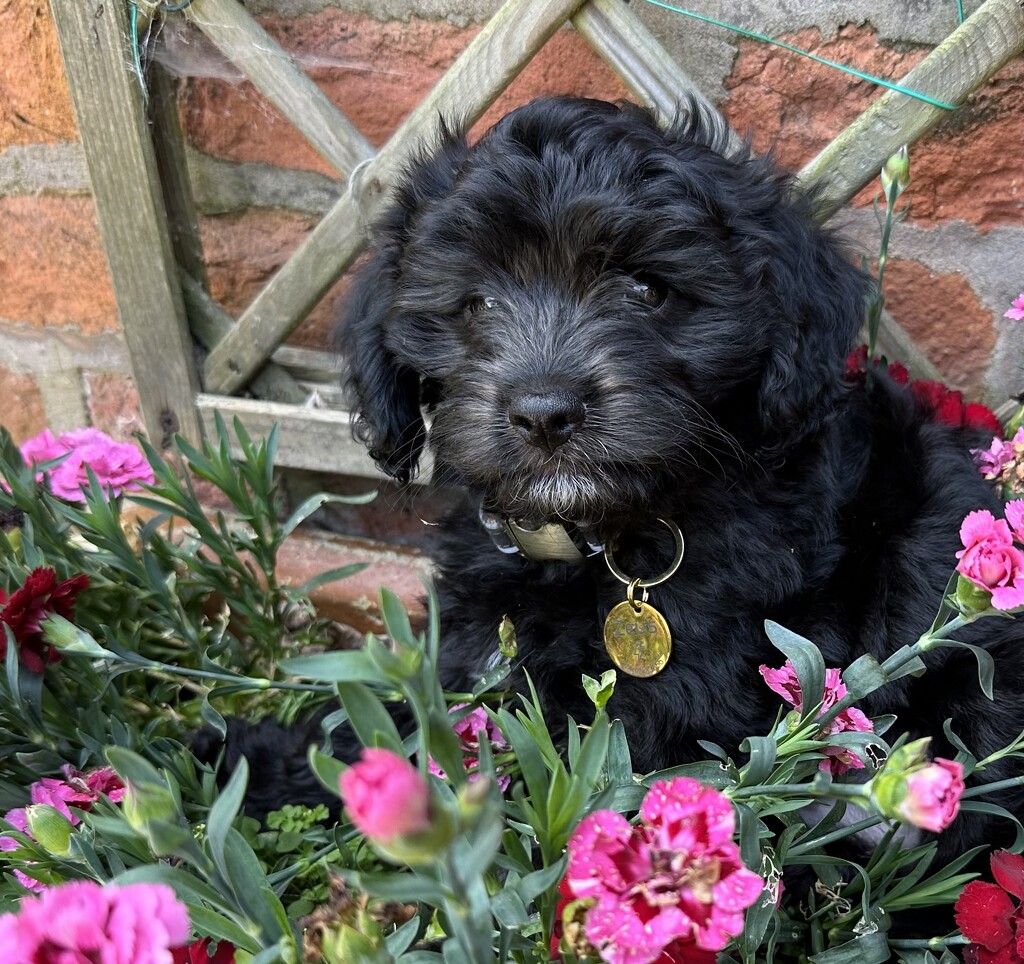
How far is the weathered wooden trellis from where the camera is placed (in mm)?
1500

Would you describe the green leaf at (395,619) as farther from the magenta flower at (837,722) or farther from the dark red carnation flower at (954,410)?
the dark red carnation flower at (954,410)

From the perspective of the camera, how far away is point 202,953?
73cm

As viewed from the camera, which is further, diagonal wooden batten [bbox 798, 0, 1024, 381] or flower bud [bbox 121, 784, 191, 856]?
diagonal wooden batten [bbox 798, 0, 1024, 381]

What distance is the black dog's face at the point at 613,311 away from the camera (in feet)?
3.77

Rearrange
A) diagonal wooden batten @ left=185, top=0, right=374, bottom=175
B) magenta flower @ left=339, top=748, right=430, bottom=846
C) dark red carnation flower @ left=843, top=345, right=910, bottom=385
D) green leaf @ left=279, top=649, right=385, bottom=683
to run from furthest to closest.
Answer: diagonal wooden batten @ left=185, top=0, right=374, bottom=175, dark red carnation flower @ left=843, top=345, right=910, bottom=385, green leaf @ left=279, top=649, right=385, bottom=683, magenta flower @ left=339, top=748, right=430, bottom=846

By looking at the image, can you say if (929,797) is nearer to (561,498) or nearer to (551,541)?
(561,498)

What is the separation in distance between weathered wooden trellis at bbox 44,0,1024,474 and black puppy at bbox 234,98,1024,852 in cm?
29

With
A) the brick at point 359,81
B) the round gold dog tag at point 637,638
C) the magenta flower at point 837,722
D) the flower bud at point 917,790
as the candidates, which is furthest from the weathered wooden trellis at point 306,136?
the flower bud at point 917,790

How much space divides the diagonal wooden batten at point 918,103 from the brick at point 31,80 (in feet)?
5.16

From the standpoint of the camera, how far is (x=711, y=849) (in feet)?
1.77

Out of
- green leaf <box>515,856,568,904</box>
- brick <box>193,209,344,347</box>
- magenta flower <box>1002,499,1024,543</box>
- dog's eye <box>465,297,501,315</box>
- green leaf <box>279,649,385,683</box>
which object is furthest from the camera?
brick <box>193,209,344,347</box>

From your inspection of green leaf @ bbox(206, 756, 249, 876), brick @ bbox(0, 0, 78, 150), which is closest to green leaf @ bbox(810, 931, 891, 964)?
green leaf @ bbox(206, 756, 249, 876)

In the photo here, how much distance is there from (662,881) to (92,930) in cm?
33

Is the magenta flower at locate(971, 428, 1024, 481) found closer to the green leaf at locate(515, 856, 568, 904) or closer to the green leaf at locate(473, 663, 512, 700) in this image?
the green leaf at locate(473, 663, 512, 700)
